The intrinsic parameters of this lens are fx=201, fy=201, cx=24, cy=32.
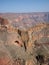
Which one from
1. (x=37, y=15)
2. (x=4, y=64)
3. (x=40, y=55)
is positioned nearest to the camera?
(x=4, y=64)

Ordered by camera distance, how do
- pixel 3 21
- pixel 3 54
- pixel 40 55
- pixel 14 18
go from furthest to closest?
pixel 14 18 → pixel 3 21 → pixel 40 55 → pixel 3 54

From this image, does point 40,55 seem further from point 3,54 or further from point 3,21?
point 3,54

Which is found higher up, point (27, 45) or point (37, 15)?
point (27, 45)

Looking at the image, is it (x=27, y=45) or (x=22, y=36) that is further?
(x=22, y=36)

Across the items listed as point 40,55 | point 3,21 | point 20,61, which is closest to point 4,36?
point 20,61

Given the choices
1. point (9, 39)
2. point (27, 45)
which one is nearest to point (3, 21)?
point (27, 45)

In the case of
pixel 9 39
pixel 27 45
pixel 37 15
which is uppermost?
pixel 9 39

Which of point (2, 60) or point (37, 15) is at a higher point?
point (2, 60)

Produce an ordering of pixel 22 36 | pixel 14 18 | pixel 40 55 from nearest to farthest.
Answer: pixel 22 36 → pixel 40 55 → pixel 14 18

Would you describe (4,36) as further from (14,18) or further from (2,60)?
(14,18)
